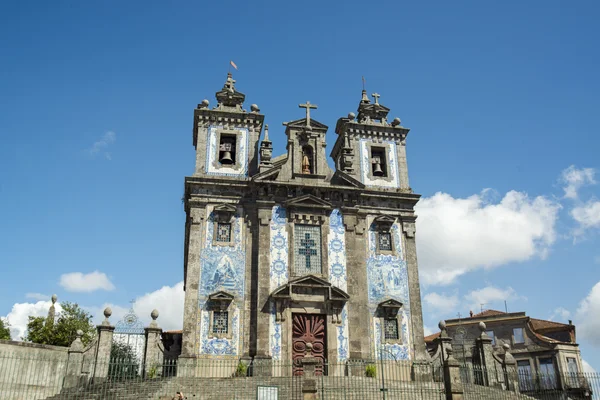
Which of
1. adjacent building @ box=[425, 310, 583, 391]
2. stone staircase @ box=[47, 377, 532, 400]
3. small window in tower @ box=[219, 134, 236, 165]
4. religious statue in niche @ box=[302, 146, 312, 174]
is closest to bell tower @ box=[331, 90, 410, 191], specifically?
religious statue in niche @ box=[302, 146, 312, 174]

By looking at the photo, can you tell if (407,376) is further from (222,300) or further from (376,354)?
(222,300)

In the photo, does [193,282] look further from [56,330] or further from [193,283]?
[56,330]

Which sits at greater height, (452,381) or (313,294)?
(313,294)

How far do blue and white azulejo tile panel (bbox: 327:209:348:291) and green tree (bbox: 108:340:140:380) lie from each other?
8700 mm

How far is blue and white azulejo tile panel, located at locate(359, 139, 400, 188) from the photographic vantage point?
28.1 m

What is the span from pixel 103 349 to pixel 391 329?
467 inches

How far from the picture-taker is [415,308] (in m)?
25.3

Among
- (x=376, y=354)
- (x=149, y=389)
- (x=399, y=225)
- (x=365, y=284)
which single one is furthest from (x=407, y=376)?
(x=149, y=389)

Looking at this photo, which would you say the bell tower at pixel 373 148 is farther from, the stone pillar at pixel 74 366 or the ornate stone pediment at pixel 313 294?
the stone pillar at pixel 74 366

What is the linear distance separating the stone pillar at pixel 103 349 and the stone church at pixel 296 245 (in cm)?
286

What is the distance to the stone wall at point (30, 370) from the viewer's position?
19375 millimetres

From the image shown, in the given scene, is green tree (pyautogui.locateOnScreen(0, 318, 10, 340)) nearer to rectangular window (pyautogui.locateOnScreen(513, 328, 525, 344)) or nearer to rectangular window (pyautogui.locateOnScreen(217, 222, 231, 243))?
rectangular window (pyautogui.locateOnScreen(217, 222, 231, 243))

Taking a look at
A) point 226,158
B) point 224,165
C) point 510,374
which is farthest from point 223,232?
point 510,374

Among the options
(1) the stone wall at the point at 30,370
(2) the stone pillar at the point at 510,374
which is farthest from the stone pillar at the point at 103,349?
(2) the stone pillar at the point at 510,374
